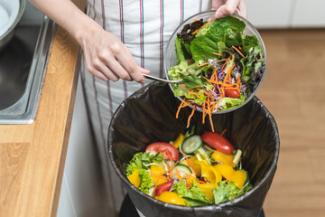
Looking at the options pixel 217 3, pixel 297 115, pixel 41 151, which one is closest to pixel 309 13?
pixel 297 115

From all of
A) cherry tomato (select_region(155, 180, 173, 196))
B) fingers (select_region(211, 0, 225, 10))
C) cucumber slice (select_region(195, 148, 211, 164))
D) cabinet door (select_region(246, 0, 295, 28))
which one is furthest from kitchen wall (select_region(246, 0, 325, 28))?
cherry tomato (select_region(155, 180, 173, 196))

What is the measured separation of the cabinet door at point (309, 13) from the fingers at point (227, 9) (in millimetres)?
1095

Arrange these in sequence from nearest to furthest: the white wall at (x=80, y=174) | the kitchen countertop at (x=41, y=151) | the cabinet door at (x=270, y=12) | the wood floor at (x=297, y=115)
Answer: the kitchen countertop at (x=41, y=151) → the white wall at (x=80, y=174) → the wood floor at (x=297, y=115) → the cabinet door at (x=270, y=12)

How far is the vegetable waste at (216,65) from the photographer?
902mm

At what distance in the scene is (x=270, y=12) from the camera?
198 cm

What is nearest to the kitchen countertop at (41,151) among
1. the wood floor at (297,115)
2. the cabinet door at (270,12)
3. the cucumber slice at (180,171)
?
the cucumber slice at (180,171)

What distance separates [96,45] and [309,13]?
4.35ft

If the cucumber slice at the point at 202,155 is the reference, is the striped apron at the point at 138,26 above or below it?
above

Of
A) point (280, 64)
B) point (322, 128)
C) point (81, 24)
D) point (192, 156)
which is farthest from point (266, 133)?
point (280, 64)

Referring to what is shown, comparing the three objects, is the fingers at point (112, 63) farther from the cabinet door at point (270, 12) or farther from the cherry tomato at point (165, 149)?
the cabinet door at point (270, 12)

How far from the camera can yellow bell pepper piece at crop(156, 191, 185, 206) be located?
88 centimetres

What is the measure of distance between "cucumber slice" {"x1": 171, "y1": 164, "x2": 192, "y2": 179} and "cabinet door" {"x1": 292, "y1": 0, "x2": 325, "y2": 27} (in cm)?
118

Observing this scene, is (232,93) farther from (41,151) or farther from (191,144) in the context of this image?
(41,151)

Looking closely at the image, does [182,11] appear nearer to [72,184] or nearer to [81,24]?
[81,24]
